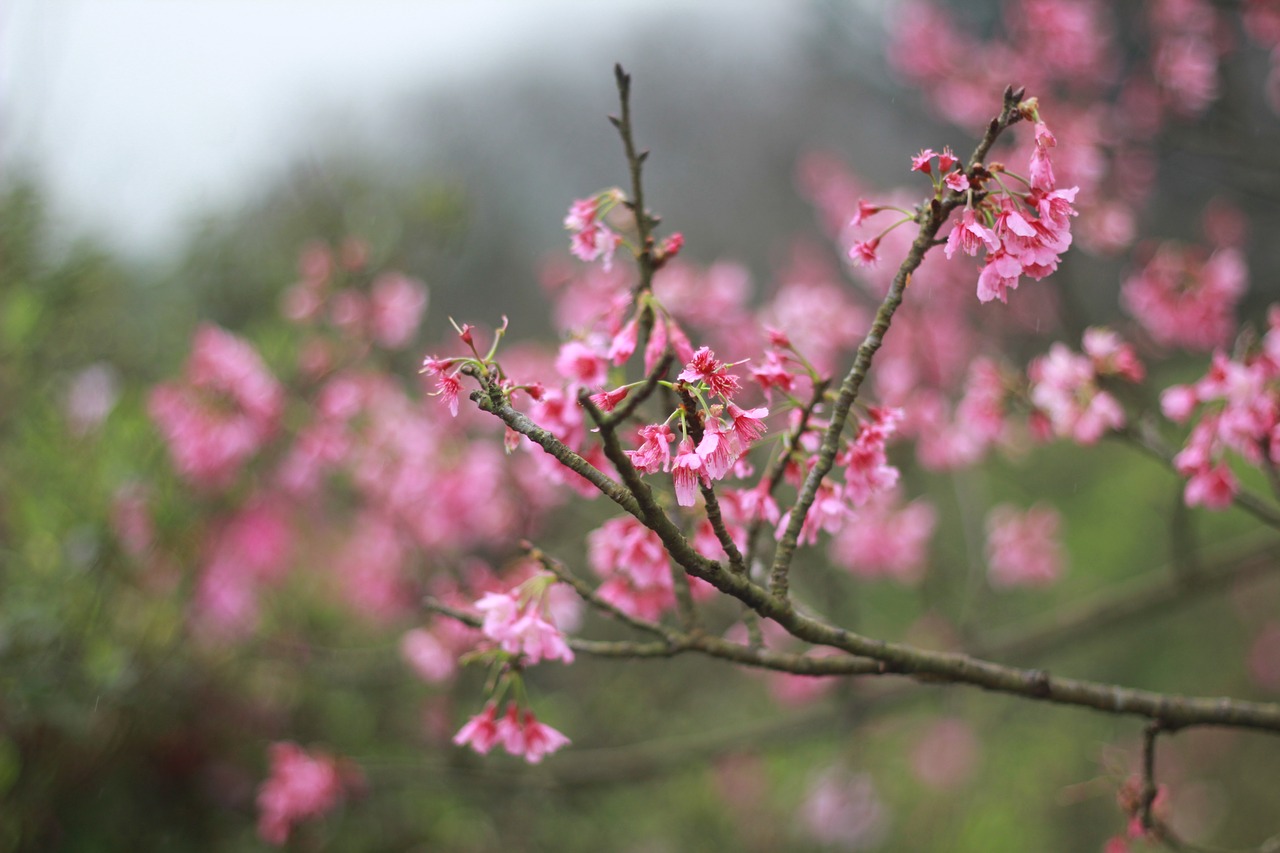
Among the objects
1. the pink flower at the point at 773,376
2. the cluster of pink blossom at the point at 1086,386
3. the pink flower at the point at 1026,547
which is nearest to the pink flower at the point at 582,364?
the pink flower at the point at 773,376

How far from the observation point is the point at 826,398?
1.16m

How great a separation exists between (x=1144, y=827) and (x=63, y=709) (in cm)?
292

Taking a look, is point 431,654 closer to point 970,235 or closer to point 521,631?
point 521,631

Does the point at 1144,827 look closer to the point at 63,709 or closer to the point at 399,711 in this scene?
the point at 63,709

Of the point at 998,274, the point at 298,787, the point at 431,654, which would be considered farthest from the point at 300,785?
the point at 998,274

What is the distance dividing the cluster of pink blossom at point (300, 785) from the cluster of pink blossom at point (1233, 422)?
2.30 meters

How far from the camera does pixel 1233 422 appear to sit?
1359mm

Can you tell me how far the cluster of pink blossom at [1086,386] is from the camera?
62.2 inches

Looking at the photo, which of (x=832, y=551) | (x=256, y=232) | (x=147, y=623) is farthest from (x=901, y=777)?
(x=256, y=232)

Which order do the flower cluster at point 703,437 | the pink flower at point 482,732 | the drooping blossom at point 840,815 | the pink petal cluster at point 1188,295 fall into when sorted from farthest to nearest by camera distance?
1. the drooping blossom at point 840,815
2. the pink petal cluster at point 1188,295
3. the pink flower at point 482,732
4. the flower cluster at point 703,437

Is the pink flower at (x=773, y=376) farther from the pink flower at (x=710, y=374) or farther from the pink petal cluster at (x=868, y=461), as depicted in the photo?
the pink flower at (x=710, y=374)

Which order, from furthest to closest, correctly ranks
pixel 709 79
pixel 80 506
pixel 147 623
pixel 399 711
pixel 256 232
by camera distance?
pixel 709 79 < pixel 256 232 < pixel 399 711 < pixel 147 623 < pixel 80 506

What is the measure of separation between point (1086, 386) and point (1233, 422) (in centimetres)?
27

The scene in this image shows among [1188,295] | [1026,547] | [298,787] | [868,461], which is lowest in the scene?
[298,787]
